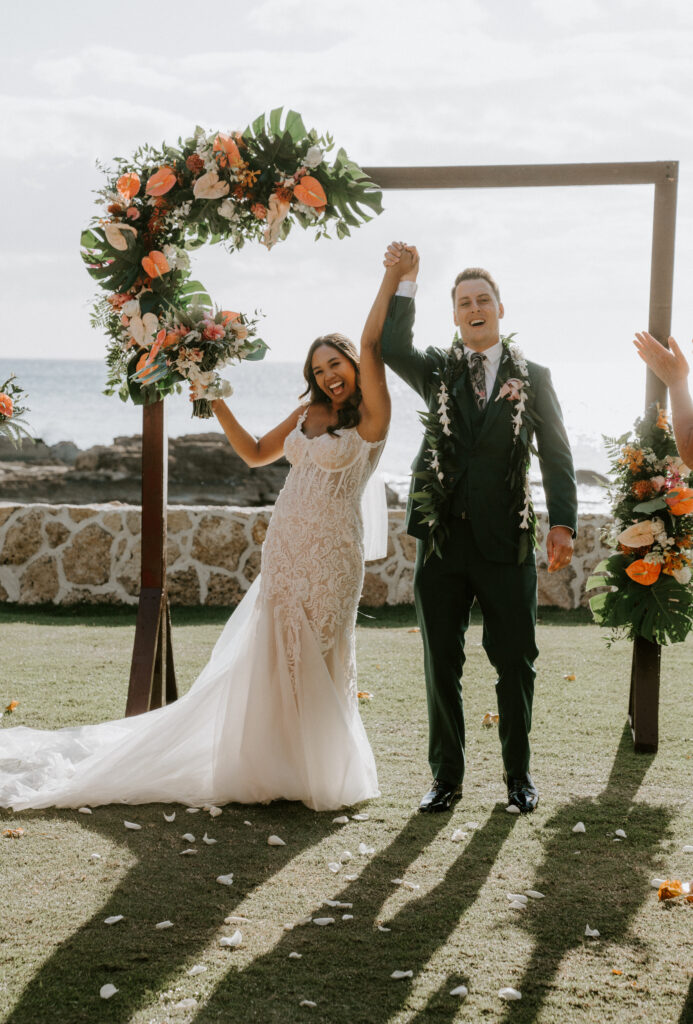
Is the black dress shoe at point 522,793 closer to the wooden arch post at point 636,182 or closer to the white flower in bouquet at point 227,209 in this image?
the wooden arch post at point 636,182

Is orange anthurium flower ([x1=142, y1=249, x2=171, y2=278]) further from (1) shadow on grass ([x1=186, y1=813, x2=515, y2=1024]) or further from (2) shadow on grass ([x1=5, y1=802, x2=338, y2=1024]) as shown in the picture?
(1) shadow on grass ([x1=186, y1=813, x2=515, y2=1024])

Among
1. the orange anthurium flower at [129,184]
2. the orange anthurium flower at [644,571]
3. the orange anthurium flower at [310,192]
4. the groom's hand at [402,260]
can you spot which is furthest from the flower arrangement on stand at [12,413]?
the orange anthurium flower at [644,571]

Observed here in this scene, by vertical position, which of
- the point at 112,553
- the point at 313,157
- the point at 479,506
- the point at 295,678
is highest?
the point at 313,157

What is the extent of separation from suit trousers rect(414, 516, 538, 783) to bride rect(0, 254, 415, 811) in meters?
0.33

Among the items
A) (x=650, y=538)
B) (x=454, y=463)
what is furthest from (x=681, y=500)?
(x=454, y=463)

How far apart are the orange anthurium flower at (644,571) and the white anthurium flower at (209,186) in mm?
2559

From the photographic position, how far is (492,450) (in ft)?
13.2

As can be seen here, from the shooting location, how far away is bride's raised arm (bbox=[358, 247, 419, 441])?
13.0 feet

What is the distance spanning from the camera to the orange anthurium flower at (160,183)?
436 cm

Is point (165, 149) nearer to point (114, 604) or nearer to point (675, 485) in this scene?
point (675, 485)

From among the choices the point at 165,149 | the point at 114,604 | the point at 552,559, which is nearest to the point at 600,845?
the point at 552,559

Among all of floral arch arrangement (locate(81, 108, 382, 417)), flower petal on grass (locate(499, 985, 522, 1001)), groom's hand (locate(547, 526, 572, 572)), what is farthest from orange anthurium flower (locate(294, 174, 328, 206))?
flower petal on grass (locate(499, 985, 522, 1001))

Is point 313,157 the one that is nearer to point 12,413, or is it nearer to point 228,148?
point 228,148

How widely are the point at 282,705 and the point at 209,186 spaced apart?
2.28 metres
